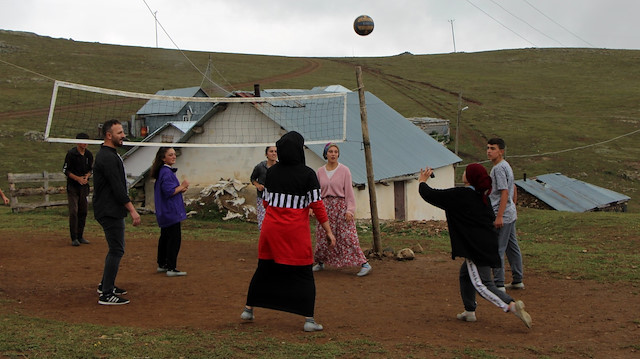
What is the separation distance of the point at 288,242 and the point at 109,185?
7.77 feet

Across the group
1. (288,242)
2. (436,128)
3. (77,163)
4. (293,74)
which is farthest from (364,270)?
(293,74)

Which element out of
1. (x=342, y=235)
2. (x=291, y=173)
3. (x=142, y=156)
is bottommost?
(x=342, y=235)

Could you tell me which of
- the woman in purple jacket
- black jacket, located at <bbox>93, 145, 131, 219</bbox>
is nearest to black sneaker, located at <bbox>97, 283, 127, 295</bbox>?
black jacket, located at <bbox>93, 145, 131, 219</bbox>

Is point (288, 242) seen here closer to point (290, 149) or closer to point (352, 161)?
point (290, 149)

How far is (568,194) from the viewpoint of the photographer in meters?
30.1

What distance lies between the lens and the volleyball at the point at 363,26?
107ft

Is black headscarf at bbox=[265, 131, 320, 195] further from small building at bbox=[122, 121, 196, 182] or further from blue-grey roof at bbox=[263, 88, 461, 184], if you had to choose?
small building at bbox=[122, 121, 196, 182]

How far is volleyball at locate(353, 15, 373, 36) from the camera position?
32688 millimetres

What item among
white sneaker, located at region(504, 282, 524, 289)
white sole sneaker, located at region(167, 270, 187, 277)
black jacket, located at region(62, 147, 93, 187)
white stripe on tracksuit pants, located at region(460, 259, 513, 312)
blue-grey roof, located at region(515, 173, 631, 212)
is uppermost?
black jacket, located at region(62, 147, 93, 187)

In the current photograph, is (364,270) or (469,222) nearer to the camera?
(469,222)

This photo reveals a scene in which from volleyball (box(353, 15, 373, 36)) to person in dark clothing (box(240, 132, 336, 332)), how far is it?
26526mm

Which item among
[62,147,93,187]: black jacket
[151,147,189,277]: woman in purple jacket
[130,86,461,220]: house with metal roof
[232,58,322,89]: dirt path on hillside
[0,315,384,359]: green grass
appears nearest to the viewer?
[0,315,384,359]: green grass

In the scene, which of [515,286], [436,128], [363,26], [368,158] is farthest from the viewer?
[436,128]

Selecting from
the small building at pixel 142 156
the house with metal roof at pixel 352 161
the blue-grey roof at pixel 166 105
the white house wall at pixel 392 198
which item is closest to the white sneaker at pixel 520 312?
the white house wall at pixel 392 198
